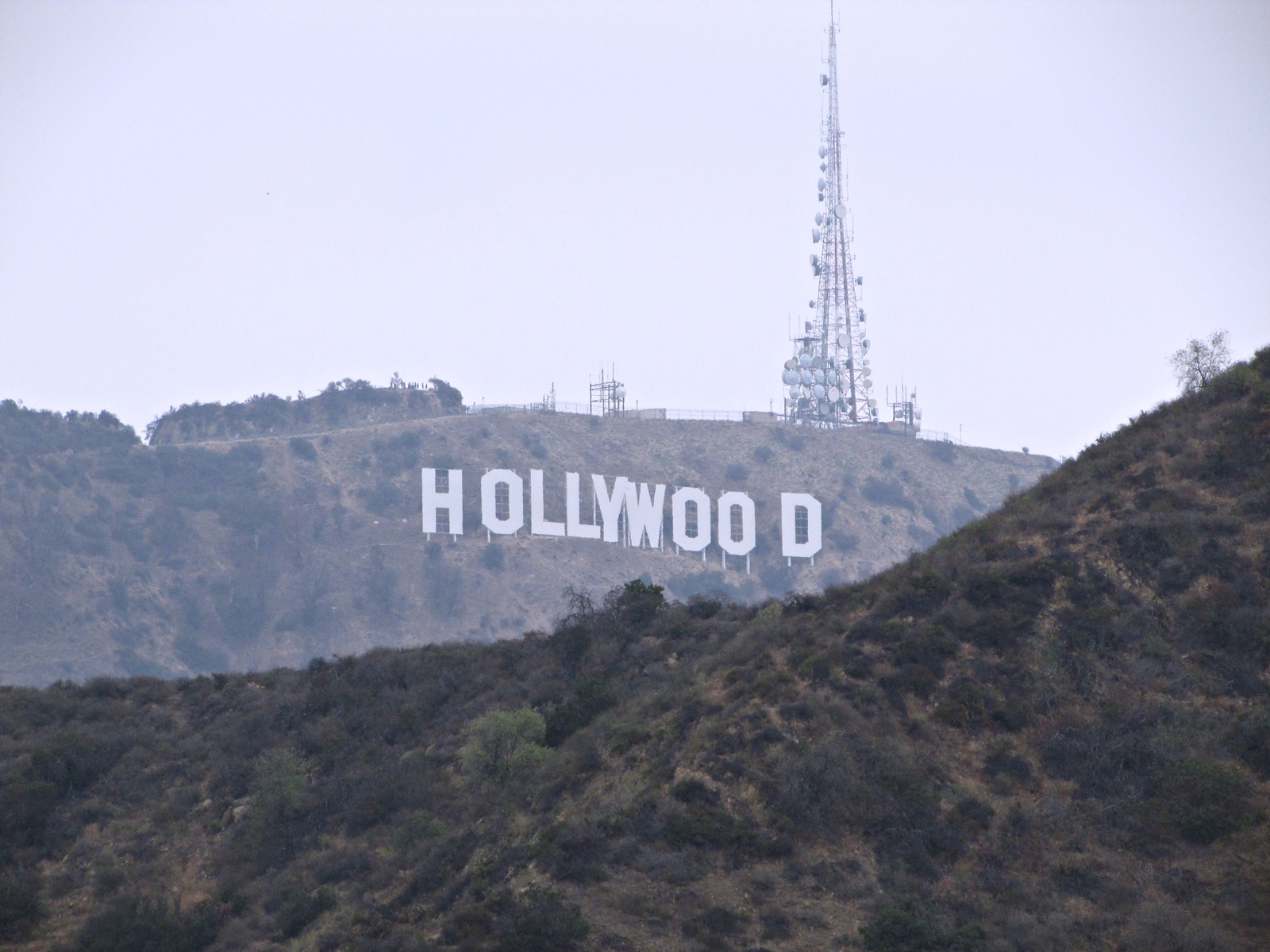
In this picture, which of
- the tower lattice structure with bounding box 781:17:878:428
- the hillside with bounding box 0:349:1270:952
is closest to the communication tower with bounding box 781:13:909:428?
the tower lattice structure with bounding box 781:17:878:428

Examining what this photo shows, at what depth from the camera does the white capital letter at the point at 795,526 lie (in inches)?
4173

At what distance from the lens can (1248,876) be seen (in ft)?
75.2

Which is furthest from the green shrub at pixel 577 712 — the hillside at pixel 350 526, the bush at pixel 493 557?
the bush at pixel 493 557

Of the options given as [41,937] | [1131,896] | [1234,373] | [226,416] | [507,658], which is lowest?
[41,937]

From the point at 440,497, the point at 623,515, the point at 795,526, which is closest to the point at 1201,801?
the point at 440,497

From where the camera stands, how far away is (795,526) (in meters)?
108

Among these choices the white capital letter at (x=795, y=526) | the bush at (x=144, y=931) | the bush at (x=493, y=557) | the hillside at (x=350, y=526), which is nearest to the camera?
the bush at (x=144, y=931)

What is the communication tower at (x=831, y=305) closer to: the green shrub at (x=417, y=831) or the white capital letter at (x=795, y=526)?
the white capital letter at (x=795, y=526)

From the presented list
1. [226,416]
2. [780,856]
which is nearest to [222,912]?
[780,856]

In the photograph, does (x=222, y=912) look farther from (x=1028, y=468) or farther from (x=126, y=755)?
(x=1028, y=468)

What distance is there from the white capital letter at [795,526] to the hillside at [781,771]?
2520 inches

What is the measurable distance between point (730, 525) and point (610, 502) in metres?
10.0

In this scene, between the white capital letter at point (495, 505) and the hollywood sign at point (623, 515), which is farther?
the white capital letter at point (495, 505)

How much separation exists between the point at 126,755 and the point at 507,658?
1085 cm
